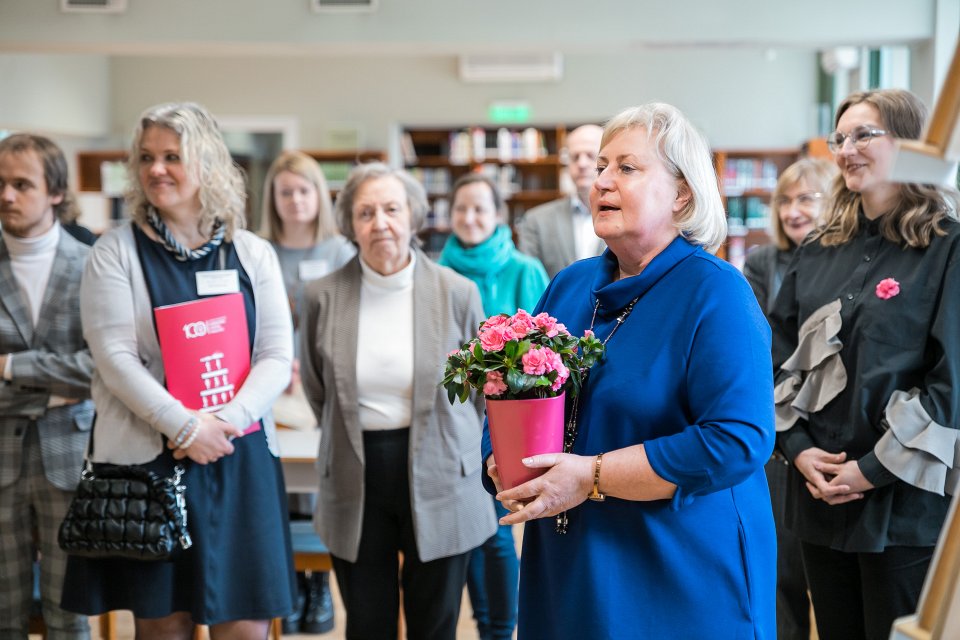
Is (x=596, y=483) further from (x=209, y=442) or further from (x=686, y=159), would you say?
(x=209, y=442)

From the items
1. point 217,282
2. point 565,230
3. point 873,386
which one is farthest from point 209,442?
point 565,230

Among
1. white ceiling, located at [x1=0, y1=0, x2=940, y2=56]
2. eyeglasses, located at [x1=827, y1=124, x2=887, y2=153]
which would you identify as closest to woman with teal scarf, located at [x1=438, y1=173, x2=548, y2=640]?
eyeglasses, located at [x1=827, y1=124, x2=887, y2=153]

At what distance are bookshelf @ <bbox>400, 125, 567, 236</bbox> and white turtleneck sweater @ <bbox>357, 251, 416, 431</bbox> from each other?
24.7 feet

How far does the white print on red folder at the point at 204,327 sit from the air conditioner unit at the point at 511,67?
8.32m

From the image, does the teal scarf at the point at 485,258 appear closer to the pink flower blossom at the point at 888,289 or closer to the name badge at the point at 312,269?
the name badge at the point at 312,269

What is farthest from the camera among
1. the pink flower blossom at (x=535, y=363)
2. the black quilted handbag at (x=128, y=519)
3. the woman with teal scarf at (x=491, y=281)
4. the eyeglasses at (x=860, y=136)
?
the woman with teal scarf at (x=491, y=281)

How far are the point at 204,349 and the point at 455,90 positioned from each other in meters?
8.46

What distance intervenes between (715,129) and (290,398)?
762cm

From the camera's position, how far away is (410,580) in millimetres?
2521

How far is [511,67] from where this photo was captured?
10.2 metres

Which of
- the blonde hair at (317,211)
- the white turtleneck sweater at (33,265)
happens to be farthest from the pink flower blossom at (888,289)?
the blonde hair at (317,211)

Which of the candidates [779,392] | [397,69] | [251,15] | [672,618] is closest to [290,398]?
[779,392]

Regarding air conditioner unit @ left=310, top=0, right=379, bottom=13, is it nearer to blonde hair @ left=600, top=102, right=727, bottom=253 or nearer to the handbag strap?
the handbag strap

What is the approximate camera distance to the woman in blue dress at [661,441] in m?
1.49
